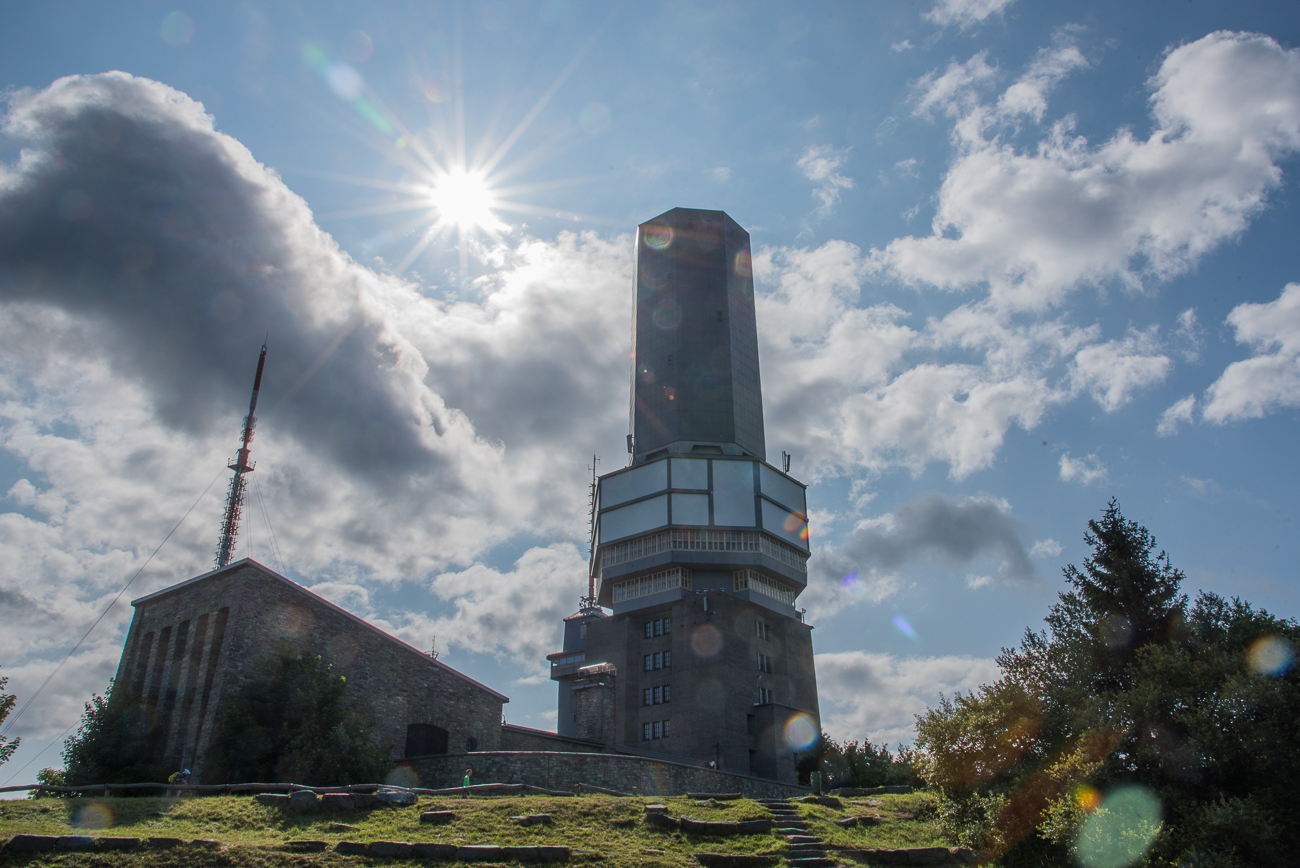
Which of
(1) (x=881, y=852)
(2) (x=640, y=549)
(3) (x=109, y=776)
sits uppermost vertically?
(2) (x=640, y=549)

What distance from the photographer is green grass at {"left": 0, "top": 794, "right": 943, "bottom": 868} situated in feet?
53.1

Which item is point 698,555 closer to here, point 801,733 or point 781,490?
point 781,490

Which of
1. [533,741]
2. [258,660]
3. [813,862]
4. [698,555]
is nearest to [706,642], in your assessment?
[698,555]

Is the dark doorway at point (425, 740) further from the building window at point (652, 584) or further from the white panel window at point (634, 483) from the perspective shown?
the white panel window at point (634, 483)

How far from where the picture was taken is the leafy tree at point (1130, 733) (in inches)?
659

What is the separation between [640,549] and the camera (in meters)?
58.4

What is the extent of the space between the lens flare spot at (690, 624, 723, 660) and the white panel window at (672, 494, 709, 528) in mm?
7187

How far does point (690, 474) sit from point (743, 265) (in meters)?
21.8

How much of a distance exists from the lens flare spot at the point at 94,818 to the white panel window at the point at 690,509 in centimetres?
4023

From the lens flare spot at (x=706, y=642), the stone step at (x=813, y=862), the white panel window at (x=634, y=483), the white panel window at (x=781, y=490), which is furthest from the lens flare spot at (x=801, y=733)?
the stone step at (x=813, y=862)

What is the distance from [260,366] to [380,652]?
85.7 ft

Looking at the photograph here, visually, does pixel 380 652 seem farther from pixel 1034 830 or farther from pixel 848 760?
pixel 848 760

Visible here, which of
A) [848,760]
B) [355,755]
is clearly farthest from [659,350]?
[355,755]

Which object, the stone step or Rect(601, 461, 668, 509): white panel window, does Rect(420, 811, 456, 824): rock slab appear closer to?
the stone step
